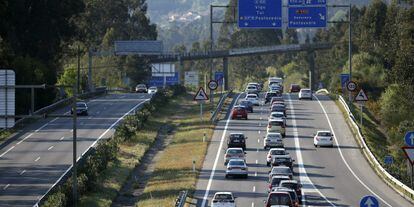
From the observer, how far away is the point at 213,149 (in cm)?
6725

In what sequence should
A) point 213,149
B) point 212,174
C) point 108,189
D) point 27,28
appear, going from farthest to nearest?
point 27,28
point 213,149
point 212,174
point 108,189

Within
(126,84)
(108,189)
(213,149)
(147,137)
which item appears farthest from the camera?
(126,84)

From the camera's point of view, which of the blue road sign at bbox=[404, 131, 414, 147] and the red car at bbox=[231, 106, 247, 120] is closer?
the blue road sign at bbox=[404, 131, 414, 147]

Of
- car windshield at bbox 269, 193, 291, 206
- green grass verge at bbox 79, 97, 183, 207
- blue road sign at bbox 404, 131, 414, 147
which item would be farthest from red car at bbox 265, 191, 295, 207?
green grass verge at bbox 79, 97, 183, 207

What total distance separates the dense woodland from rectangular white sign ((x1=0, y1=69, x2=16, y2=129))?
21784 mm

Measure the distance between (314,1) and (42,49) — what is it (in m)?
37.2

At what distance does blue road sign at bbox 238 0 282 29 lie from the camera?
269 ft

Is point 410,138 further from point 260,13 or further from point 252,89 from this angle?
point 252,89

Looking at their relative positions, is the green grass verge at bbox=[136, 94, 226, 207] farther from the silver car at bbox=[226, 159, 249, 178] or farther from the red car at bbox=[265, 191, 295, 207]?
the red car at bbox=[265, 191, 295, 207]

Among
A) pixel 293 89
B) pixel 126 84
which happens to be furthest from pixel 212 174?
pixel 126 84

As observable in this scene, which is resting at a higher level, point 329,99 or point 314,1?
point 314,1

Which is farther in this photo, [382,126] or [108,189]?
[382,126]

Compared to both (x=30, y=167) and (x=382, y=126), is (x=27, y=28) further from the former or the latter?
(x=30, y=167)

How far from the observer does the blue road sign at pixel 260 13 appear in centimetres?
8194
